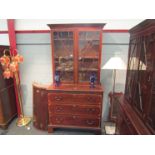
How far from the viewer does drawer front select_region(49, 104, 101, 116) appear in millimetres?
2309

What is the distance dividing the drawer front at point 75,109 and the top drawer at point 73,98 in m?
0.09

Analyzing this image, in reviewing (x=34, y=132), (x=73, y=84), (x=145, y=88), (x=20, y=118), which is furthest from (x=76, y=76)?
(x=20, y=118)

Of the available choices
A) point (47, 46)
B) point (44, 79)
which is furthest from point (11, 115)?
point (47, 46)

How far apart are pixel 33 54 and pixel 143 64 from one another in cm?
230

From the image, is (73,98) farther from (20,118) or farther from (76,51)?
(20,118)

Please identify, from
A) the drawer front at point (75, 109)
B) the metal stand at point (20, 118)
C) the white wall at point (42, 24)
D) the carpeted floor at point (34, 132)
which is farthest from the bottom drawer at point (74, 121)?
the white wall at point (42, 24)

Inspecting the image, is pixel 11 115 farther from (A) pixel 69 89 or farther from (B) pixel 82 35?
(B) pixel 82 35

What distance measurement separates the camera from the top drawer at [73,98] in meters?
2.25

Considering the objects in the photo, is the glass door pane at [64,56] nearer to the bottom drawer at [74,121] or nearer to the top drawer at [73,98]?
the top drawer at [73,98]

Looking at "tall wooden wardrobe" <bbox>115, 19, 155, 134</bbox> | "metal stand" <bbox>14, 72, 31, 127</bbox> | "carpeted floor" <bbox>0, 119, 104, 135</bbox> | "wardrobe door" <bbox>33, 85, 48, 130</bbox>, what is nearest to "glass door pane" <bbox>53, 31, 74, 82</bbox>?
"wardrobe door" <bbox>33, 85, 48, 130</bbox>

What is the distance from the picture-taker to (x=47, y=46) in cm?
276

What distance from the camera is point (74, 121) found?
2.42 m

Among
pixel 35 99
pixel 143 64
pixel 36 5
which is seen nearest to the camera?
pixel 36 5

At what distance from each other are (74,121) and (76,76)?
2.93 ft
